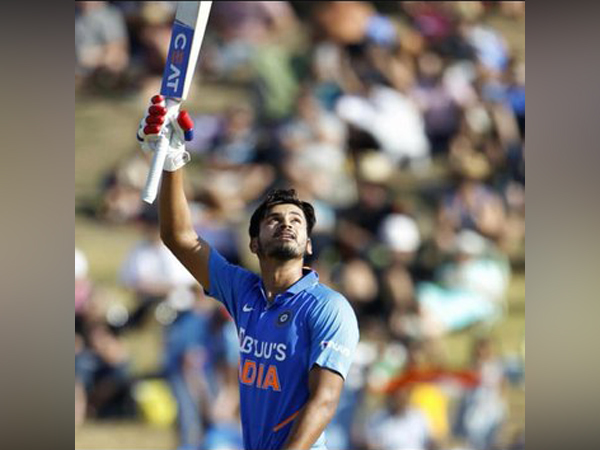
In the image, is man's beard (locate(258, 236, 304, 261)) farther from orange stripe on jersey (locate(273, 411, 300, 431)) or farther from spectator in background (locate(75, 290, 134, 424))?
spectator in background (locate(75, 290, 134, 424))

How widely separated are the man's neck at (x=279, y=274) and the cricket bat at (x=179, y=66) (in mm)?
448

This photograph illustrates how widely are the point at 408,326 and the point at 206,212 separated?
1318mm

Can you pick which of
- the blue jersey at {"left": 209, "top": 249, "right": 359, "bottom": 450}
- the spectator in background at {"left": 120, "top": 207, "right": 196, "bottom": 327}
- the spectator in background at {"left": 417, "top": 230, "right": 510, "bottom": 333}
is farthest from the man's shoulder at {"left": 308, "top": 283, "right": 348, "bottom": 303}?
the spectator in background at {"left": 417, "top": 230, "right": 510, "bottom": 333}

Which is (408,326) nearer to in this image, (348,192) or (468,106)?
(348,192)

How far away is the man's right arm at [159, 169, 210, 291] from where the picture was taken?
317 cm

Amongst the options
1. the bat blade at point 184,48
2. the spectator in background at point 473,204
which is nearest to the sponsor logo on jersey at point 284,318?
the bat blade at point 184,48

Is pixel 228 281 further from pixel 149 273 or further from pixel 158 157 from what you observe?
pixel 149 273

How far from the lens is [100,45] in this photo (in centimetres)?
575

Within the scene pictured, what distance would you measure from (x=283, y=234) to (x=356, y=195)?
2.91 m

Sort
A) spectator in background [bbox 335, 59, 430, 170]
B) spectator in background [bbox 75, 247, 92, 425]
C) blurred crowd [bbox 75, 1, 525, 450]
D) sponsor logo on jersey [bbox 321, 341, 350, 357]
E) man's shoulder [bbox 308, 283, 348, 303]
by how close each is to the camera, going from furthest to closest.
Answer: spectator in background [bbox 335, 59, 430, 170], blurred crowd [bbox 75, 1, 525, 450], spectator in background [bbox 75, 247, 92, 425], man's shoulder [bbox 308, 283, 348, 303], sponsor logo on jersey [bbox 321, 341, 350, 357]

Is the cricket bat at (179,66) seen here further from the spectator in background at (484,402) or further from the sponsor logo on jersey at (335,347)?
Answer: the spectator in background at (484,402)

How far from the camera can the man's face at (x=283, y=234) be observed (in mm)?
3064
